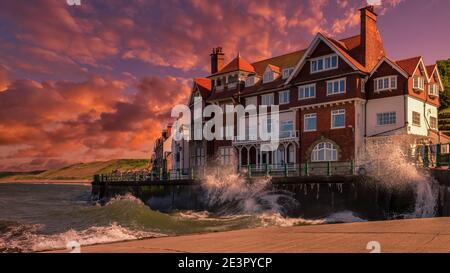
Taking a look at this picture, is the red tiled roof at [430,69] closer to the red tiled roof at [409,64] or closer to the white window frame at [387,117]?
the red tiled roof at [409,64]

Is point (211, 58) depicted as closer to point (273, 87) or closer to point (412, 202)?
point (273, 87)

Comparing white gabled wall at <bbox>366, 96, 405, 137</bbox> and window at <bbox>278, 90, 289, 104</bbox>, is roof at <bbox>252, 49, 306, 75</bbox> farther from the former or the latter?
white gabled wall at <bbox>366, 96, 405, 137</bbox>

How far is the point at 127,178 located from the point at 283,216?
2734 cm

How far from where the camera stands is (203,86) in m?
54.2

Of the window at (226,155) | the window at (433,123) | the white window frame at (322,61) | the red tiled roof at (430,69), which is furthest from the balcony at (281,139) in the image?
the red tiled roof at (430,69)

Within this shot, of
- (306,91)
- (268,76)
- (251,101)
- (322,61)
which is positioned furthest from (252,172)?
(268,76)

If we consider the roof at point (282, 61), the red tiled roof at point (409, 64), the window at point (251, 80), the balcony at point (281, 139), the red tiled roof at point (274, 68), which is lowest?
the balcony at point (281, 139)

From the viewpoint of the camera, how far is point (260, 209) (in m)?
30.0

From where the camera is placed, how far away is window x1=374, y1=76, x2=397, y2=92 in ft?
118

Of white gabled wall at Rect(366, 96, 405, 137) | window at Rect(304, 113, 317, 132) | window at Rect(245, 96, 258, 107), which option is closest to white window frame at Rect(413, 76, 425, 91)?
white gabled wall at Rect(366, 96, 405, 137)

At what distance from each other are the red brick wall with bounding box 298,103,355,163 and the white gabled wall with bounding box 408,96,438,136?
14.0 feet

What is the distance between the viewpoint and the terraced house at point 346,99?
35906mm
